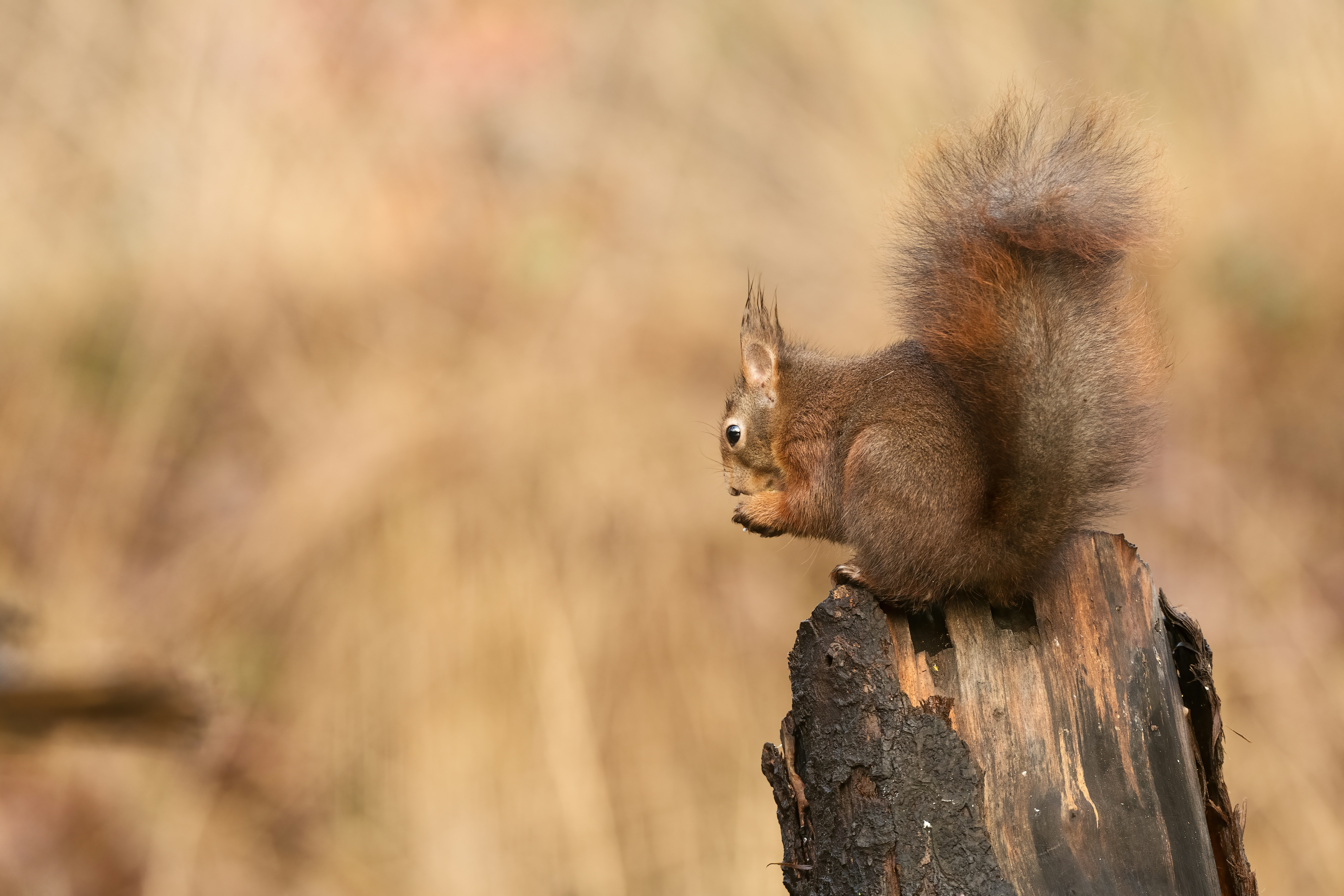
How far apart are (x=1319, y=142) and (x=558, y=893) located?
408 centimetres

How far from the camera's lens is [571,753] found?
396cm

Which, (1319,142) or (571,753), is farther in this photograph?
(1319,142)

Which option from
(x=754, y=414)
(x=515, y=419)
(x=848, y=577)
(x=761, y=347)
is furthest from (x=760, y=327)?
(x=515, y=419)

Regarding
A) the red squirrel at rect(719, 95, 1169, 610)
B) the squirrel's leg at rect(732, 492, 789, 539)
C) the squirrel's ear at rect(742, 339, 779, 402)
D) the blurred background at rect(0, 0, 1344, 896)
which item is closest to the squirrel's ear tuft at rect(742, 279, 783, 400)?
the squirrel's ear at rect(742, 339, 779, 402)

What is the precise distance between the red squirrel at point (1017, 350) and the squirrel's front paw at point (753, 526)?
39 cm

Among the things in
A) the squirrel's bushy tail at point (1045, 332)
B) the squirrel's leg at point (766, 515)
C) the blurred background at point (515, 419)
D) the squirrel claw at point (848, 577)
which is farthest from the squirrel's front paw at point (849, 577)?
the blurred background at point (515, 419)

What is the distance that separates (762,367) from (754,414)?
4.3 inches

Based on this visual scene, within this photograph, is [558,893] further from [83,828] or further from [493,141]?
[493,141]

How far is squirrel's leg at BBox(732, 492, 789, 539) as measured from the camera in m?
2.40

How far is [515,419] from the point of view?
14.1 feet

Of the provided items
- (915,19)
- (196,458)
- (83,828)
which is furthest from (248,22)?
(83,828)

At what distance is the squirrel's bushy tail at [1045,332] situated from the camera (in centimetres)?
182

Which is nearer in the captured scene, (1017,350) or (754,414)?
(1017,350)

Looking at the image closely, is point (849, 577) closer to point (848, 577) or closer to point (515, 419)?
point (848, 577)
